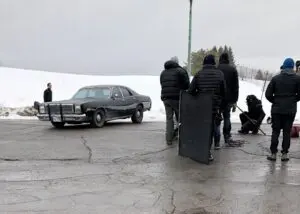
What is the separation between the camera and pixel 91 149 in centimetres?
953

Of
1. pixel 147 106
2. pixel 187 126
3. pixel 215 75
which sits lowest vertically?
pixel 147 106

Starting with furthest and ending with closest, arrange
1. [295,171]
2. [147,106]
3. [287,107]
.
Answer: [147,106], [287,107], [295,171]

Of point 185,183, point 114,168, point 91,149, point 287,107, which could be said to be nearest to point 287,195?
point 185,183

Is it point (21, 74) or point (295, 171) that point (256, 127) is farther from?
point (21, 74)

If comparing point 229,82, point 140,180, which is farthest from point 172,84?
point 140,180

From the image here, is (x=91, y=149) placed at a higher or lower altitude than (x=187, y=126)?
lower

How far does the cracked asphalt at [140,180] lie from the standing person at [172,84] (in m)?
0.82

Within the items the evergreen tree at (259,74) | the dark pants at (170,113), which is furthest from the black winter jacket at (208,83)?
the evergreen tree at (259,74)

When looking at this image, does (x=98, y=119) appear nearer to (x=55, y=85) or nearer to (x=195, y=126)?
(x=195, y=126)

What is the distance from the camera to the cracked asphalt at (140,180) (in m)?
5.25

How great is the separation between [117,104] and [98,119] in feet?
4.05

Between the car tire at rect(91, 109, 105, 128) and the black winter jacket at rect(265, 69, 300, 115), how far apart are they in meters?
7.87

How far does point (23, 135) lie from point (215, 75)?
6.45m

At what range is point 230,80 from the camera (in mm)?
9531
